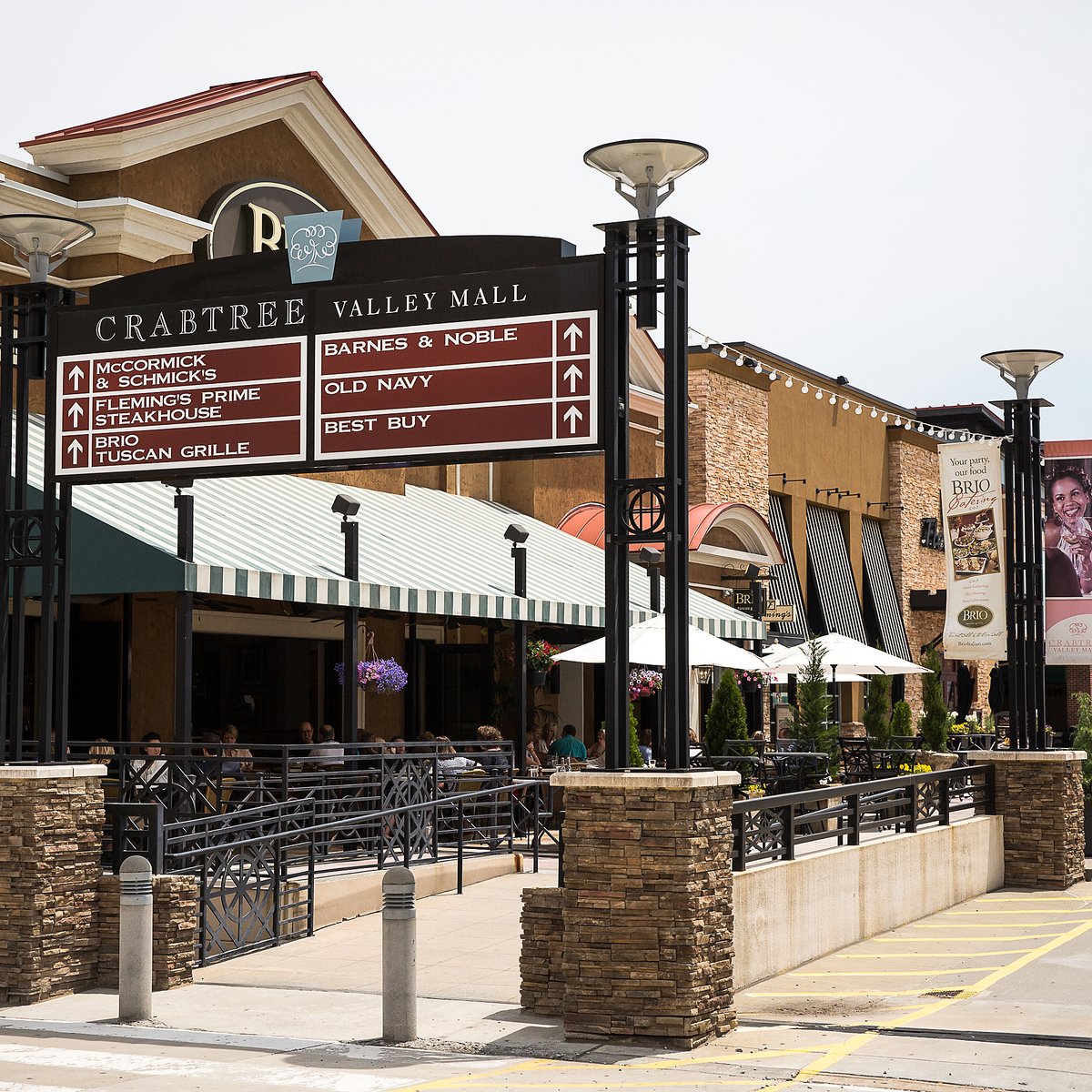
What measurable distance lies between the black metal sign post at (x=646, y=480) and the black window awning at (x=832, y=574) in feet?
89.0

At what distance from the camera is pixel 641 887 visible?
9320 millimetres

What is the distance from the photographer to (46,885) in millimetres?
10586

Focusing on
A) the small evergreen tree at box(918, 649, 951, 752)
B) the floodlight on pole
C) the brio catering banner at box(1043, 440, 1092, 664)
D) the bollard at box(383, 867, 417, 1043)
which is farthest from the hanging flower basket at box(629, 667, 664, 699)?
the bollard at box(383, 867, 417, 1043)

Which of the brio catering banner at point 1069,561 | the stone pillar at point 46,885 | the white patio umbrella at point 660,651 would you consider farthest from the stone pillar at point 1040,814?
the brio catering banner at point 1069,561

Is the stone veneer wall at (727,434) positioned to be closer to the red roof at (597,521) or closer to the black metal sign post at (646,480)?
the red roof at (597,521)

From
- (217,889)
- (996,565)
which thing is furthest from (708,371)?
(217,889)

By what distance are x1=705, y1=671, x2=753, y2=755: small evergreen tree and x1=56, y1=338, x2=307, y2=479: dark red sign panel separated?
10621 mm

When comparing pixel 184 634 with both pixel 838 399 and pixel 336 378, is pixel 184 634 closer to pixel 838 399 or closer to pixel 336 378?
pixel 336 378

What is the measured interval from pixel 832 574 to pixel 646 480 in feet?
93.4

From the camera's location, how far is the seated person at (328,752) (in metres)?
14.9

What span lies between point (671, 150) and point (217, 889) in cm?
643

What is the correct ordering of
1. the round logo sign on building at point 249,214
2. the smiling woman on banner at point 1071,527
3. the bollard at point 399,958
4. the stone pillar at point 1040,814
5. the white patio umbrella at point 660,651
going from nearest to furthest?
1. the bollard at point 399,958
2. the stone pillar at point 1040,814
3. the white patio umbrella at point 660,651
4. the round logo sign on building at point 249,214
5. the smiling woman on banner at point 1071,527

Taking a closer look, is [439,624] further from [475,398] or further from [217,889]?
[475,398]

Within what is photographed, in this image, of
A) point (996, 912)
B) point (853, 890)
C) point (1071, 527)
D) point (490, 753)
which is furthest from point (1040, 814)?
point (1071, 527)
